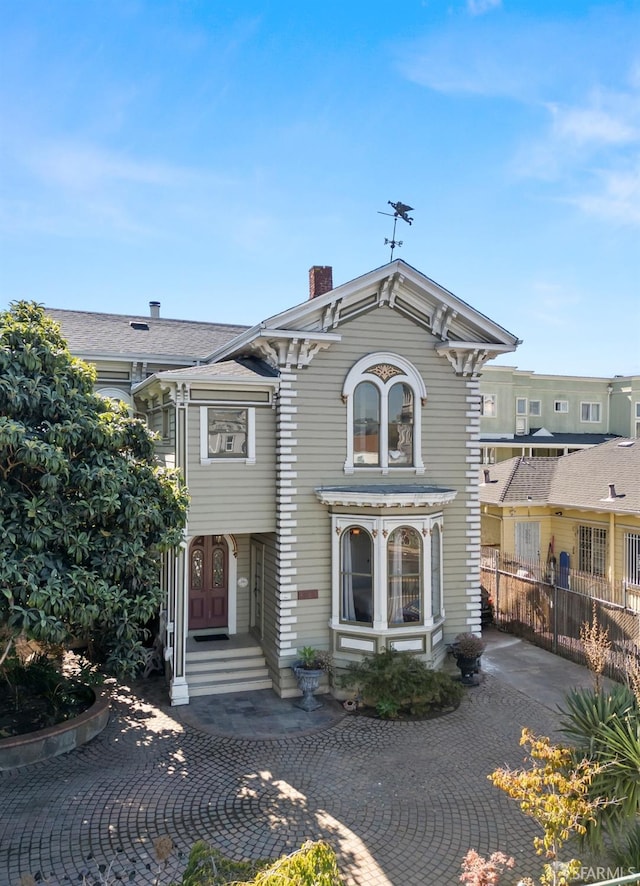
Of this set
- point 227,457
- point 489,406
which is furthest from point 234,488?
point 489,406

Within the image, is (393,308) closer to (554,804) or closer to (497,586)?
(497,586)

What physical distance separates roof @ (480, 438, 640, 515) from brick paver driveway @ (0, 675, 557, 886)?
931 centimetres

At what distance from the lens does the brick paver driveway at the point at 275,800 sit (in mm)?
7777

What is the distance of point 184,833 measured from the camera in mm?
8250

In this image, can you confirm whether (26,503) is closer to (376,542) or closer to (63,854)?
(63,854)

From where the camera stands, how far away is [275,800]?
907 centimetres

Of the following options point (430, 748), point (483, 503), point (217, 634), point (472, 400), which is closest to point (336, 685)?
point (430, 748)

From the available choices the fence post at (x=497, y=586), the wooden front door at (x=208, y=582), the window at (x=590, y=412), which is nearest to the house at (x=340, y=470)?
the wooden front door at (x=208, y=582)

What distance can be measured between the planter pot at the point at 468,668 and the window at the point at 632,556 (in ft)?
23.3

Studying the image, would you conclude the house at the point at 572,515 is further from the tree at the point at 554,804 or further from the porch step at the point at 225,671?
the tree at the point at 554,804

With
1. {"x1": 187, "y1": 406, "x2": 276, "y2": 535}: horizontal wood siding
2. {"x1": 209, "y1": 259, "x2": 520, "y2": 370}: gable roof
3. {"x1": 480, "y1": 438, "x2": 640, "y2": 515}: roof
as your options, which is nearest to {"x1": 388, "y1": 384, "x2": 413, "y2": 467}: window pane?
{"x1": 209, "y1": 259, "x2": 520, "y2": 370}: gable roof

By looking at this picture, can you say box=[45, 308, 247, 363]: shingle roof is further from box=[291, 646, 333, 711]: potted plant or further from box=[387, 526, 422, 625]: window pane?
box=[291, 646, 333, 711]: potted plant

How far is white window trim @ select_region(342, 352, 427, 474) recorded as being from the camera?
13.7m

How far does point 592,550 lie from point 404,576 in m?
9.79
